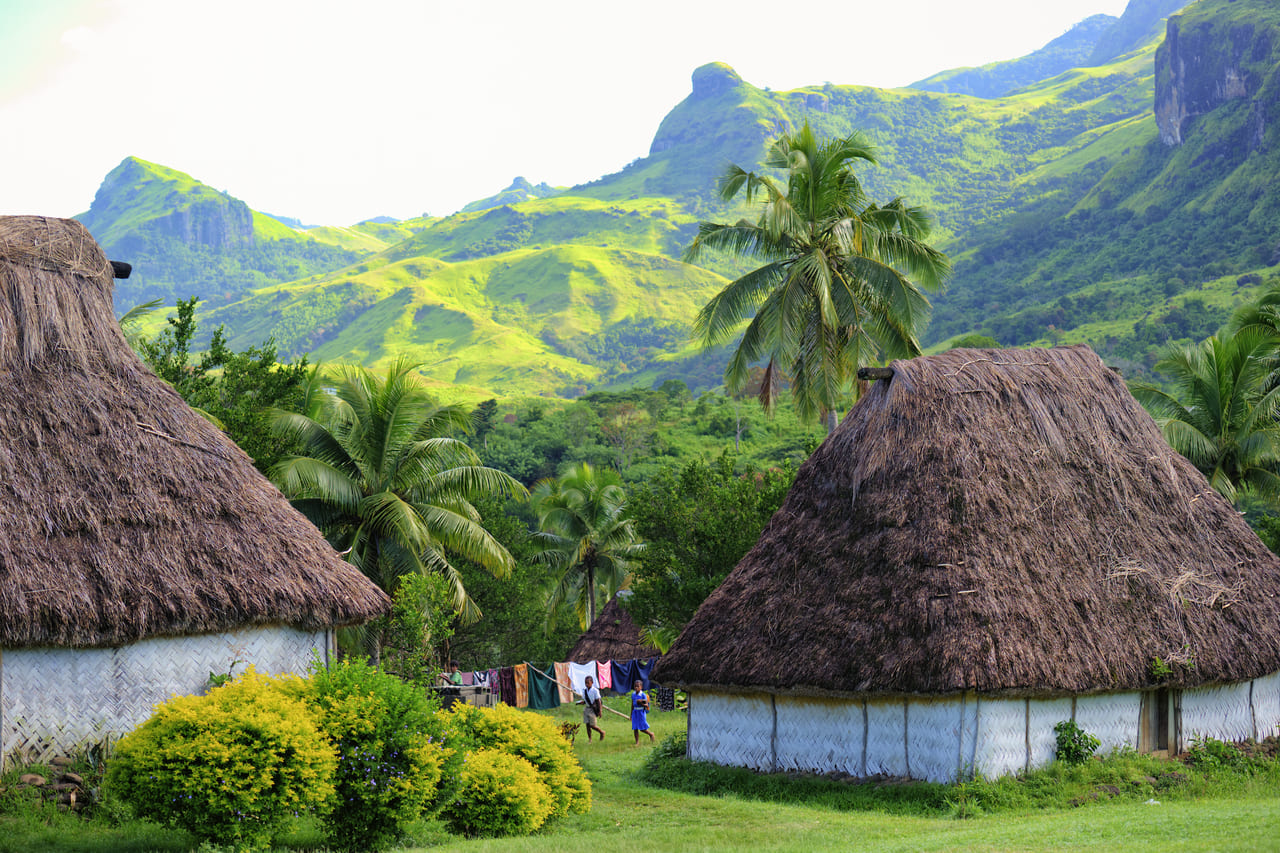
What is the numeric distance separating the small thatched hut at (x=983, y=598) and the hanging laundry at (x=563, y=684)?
1589 centimetres

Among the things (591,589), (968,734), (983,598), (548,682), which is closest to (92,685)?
(968,734)

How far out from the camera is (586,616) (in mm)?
49094

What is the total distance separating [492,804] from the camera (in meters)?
13.4

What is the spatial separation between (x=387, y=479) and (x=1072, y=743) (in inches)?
585

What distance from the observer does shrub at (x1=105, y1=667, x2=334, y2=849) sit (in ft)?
35.5

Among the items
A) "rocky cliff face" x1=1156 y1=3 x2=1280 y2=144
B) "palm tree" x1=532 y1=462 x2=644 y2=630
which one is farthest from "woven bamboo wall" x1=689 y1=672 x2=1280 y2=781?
"rocky cliff face" x1=1156 y1=3 x2=1280 y2=144

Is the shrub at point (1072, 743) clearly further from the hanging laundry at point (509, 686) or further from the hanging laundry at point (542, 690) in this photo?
the hanging laundry at point (509, 686)

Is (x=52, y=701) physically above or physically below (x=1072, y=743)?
above

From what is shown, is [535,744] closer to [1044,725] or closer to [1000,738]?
[1000,738]

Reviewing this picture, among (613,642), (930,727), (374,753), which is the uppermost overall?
(374,753)

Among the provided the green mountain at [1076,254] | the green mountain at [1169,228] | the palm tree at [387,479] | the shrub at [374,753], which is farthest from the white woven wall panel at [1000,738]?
the green mountain at [1169,228]

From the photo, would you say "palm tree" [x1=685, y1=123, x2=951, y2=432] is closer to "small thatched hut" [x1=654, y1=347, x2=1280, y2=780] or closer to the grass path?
"small thatched hut" [x1=654, y1=347, x2=1280, y2=780]

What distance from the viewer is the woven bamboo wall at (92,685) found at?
1373 centimetres

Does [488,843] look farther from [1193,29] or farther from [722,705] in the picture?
[1193,29]
